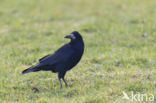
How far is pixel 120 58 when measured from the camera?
8.03m

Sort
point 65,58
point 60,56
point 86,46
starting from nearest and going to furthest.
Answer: point 65,58
point 60,56
point 86,46

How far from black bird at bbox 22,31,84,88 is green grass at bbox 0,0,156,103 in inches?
12.8

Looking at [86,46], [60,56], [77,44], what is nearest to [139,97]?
[77,44]

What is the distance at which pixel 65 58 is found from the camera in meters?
6.39

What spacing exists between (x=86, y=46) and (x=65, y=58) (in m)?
2.94

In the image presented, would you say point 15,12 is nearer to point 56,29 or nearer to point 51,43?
point 56,29

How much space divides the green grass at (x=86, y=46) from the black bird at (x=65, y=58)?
324 mm

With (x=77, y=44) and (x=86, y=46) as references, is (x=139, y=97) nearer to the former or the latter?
(x=77, y=44)

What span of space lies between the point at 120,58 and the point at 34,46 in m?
2.43

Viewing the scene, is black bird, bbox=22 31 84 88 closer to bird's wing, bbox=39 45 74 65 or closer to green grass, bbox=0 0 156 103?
bird's wing, bbox=39 45 74 65

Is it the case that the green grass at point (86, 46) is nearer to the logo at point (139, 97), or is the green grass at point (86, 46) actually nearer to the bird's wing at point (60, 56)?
the logo at point (139, 97)

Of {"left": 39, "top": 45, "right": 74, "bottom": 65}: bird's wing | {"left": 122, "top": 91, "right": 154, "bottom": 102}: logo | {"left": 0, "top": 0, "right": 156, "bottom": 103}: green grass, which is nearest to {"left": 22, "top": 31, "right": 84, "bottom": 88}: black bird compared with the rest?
{"left": 39, "top": 45, "right": 74, "bottom": 65}: bird's wing

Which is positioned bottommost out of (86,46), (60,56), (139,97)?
(86,46)

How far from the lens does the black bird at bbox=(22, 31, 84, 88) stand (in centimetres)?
636
